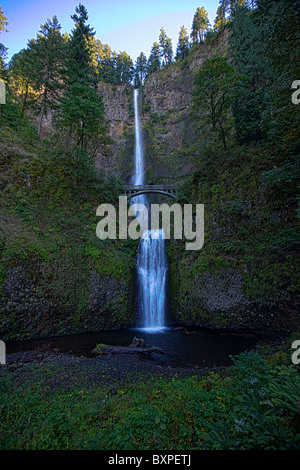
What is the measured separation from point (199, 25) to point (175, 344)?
→ 2295 inches

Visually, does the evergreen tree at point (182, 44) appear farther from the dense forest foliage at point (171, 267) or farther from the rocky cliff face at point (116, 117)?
the dense forest foliage at point (171, 267)

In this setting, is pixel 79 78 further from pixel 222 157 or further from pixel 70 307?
pixel 70 307

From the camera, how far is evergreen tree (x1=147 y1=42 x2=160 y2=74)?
4309 centimetres

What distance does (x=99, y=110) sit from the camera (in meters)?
14.1

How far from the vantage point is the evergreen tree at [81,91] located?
44.9 ft

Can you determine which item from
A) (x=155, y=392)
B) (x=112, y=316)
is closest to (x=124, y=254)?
(x=112, y=316)

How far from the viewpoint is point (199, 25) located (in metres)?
39.8

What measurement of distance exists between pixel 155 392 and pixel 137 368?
1.95 m

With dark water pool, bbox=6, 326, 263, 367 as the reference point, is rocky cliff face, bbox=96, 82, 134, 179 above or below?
above

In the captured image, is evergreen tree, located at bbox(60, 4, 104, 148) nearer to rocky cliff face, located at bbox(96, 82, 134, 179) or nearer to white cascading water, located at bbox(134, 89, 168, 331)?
white cascading water, located at bbox(134, 89, 168, 331)

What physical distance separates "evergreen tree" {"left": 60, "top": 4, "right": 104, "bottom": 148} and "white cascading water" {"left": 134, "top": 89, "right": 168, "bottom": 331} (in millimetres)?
9584

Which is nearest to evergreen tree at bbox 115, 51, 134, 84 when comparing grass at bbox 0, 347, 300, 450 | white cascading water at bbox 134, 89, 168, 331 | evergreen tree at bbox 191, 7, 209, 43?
evergreen tree at bbox 191, 7, 209, 43

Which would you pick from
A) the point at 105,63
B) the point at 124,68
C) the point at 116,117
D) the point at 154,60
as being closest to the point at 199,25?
the point at 154,60

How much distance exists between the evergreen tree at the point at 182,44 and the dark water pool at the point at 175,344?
177 feet
